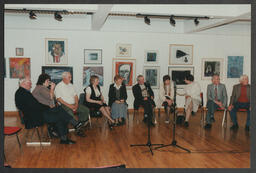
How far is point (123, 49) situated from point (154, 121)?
2839mm

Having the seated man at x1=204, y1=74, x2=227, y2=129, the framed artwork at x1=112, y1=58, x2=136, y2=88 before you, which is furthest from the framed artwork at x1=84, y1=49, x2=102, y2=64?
the seated man at x1=204, y1=74, x2=227, y2=129

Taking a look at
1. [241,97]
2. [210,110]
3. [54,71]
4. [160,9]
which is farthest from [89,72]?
[241,97]

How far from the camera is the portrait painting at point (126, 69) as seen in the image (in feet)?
29.3

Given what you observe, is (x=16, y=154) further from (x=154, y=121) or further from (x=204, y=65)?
(x=204, y=65)

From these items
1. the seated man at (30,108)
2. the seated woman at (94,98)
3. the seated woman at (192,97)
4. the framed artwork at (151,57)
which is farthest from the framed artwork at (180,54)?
the seated man at (30,108)

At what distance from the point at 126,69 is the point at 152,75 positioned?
0.96 metres

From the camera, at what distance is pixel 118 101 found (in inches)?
279

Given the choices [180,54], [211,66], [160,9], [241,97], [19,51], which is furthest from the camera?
[211,66]

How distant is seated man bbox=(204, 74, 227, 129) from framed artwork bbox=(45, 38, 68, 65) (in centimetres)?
482

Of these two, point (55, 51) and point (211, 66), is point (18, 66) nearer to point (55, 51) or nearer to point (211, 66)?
point (55, 51)

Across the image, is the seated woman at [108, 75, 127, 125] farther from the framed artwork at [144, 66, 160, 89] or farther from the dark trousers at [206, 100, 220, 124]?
the dark trousers at [206, 100, 220, 124]

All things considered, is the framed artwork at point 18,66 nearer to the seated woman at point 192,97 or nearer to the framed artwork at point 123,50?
the framed artwork at point 123,50

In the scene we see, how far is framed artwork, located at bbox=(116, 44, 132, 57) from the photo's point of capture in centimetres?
892

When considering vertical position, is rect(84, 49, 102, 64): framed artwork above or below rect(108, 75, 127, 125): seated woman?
above
